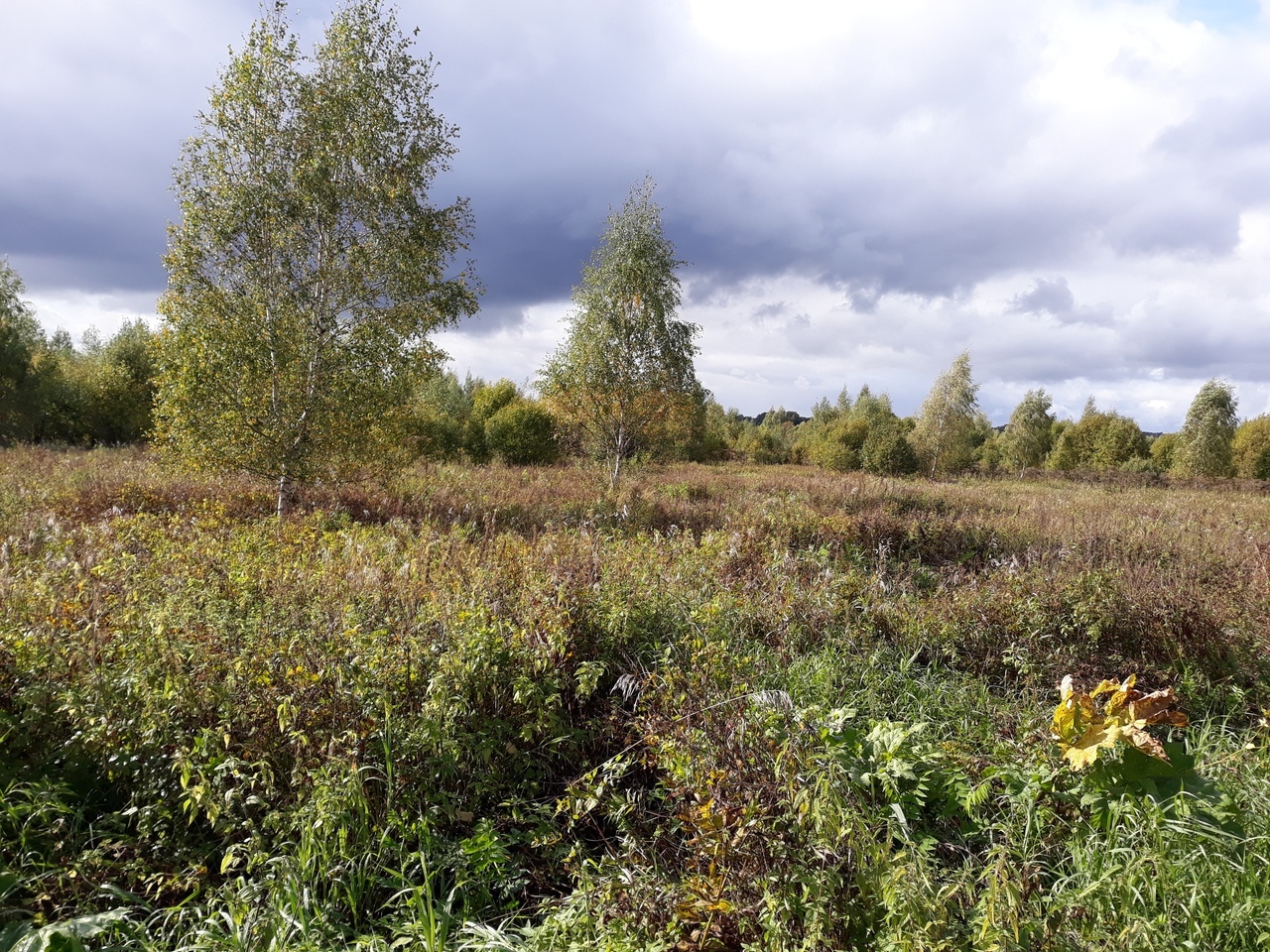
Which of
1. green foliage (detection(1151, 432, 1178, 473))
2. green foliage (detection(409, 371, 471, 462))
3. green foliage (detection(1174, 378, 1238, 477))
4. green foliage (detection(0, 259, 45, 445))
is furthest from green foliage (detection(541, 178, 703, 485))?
green foliage (detection(1151, 432, 1178, 473))

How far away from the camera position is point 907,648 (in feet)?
17.4

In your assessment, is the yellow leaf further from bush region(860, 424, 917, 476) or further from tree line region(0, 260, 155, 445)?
tree line region(0, 260, 155, 445)

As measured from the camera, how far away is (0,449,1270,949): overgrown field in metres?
2.36

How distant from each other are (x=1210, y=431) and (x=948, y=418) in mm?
12533

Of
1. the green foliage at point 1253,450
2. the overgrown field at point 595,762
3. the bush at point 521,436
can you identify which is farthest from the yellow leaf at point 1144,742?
the green foliage at point 1253,450

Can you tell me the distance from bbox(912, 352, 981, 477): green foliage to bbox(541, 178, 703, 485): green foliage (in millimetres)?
20508

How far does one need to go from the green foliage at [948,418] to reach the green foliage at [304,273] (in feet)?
93.7

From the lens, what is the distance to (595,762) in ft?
12.3

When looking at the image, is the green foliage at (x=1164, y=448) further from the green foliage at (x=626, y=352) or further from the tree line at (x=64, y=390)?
the tree line at (x=64, y=390)

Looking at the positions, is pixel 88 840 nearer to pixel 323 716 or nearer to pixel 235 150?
pixel 323 716

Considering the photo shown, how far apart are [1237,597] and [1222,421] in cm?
3463

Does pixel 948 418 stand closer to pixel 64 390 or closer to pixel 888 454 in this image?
pixel 888 454

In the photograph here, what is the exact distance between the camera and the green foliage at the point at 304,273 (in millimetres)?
10195

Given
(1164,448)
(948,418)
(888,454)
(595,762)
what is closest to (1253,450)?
(1164,448)
